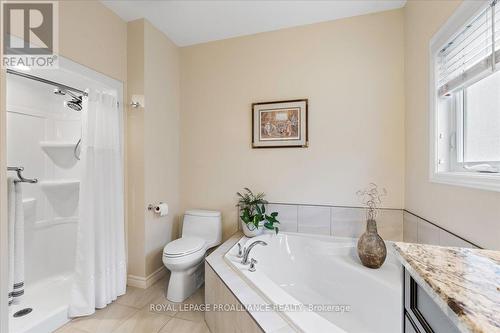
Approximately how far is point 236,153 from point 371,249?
5.02 feet

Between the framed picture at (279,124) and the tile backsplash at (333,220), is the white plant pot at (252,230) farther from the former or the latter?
the framed picture at (279,124)

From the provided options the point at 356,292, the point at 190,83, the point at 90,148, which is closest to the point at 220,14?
the point at 190,83

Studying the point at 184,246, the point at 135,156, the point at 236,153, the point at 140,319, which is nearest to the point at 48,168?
the point at 135,156

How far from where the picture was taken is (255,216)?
6.88 feet

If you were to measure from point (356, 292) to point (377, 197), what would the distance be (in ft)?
2.88

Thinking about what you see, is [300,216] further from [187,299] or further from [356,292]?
[187,299]

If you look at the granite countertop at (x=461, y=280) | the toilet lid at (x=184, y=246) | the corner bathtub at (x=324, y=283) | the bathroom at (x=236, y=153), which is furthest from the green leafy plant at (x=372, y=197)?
the toilet lid at (x=184, y=246)

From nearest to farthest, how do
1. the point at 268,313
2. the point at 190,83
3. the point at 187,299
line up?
the point at 268,313 < the point at 187,299 < the point at 190,83

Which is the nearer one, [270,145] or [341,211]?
[341,211]

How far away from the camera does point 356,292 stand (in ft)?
5.19

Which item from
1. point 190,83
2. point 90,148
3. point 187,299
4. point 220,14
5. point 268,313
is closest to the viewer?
point 268,313

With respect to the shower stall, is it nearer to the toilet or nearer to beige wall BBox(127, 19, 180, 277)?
beige wall BBox(127, 19, 180, 277)

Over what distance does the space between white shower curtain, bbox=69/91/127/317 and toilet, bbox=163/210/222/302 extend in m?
0.46

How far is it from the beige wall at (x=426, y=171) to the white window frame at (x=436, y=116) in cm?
4
